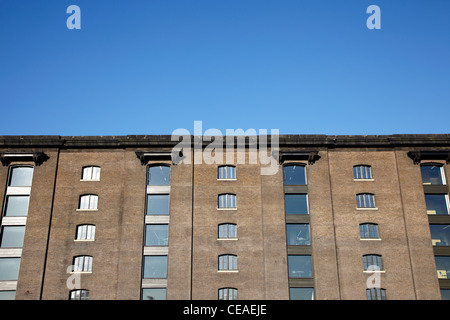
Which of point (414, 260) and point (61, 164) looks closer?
point (414, 260)

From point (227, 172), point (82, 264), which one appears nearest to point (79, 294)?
point (82, 264)

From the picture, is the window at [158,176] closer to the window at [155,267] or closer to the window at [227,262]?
the window at [155,267]

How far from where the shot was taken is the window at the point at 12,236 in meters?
37.2

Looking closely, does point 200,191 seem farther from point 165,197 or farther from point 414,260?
point 414,260

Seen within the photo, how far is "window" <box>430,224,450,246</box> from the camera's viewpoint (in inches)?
1463

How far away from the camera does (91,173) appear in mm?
39625

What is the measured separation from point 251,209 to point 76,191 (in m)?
14.2

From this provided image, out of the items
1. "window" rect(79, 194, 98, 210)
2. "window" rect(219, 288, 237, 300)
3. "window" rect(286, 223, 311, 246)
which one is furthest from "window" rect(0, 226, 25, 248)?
"window" rect(286, 223, 311, 246)

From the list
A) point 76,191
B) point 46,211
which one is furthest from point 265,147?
point 46,211

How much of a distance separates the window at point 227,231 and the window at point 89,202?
33.7 feet

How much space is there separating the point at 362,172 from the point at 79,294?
24.2 meters

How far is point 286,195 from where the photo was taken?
3859 cm

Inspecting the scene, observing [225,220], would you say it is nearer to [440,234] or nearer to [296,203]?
[296,203]

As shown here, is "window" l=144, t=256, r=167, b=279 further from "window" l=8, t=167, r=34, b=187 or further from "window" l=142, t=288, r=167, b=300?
"window" l=8, t=167, r=34, b=187
